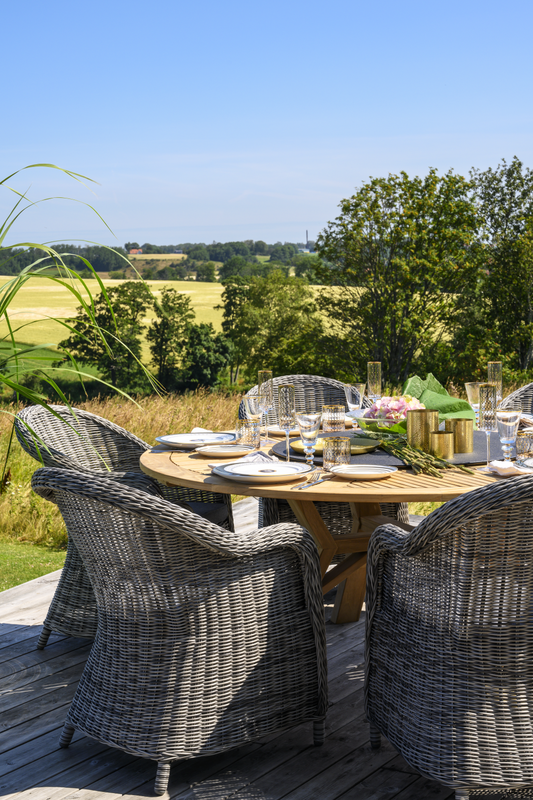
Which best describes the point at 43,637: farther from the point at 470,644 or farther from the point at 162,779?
the point at 470,644

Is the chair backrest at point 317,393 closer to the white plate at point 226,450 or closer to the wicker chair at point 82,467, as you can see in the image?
the wicker chair at point 82,467

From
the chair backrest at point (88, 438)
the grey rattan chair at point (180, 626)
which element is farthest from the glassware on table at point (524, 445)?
the chair backrest at point (88, 438)

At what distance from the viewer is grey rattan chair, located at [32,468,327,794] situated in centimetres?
179

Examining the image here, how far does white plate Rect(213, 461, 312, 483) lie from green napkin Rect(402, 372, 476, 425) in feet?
2.12

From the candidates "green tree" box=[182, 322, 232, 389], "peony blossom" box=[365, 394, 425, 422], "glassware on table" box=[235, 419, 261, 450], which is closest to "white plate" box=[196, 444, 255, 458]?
"glassware on table" box=[235, 419, 261, 450]

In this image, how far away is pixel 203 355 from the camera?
25.0m

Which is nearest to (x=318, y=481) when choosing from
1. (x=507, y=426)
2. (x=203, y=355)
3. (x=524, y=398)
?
(x=507, y=426)

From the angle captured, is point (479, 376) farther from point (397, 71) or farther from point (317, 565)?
point (317, 565)

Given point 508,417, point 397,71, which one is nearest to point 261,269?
point 397,71

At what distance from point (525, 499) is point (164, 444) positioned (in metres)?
1.72

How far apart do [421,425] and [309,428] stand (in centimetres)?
41

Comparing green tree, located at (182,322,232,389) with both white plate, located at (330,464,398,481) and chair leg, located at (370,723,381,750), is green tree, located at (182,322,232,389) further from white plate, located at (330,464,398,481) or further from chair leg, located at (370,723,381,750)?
chair leg, located at (370,723,381,750)

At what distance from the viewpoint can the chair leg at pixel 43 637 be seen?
2.77 metres

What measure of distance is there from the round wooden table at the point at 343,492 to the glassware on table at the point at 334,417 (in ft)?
0.98
